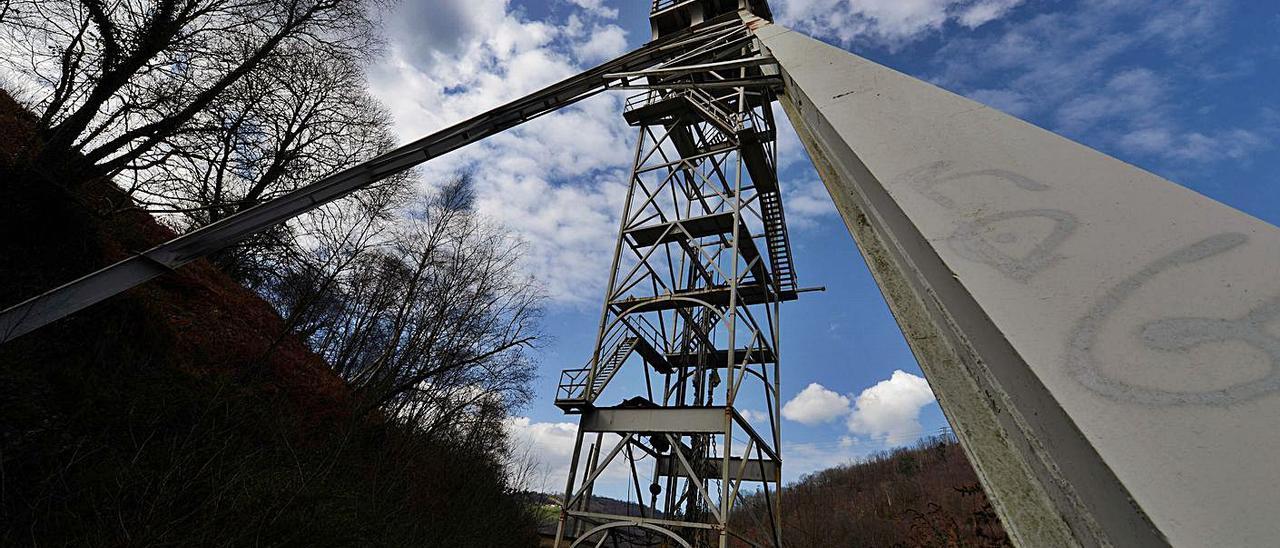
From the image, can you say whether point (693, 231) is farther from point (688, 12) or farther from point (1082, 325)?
point (1082, 325)

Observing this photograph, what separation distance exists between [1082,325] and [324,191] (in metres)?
7.64

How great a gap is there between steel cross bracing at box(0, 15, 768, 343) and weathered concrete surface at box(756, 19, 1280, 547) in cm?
564

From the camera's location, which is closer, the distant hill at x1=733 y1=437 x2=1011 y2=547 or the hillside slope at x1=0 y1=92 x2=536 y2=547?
the hillside slope at x1=0 y1=92 x2=536 y2=547

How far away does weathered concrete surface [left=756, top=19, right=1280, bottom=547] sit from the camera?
0.66 m

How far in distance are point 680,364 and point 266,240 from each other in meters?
10.4

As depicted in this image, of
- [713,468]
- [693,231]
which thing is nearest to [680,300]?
[693,231]

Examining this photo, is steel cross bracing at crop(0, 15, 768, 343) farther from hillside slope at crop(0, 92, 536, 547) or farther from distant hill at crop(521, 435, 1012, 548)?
distant hill at crop(521, 435, 1012, 548)

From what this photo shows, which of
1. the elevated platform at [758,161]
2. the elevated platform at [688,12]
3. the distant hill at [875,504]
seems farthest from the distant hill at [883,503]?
the elevated platform at [688,12]

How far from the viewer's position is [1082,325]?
0.88m

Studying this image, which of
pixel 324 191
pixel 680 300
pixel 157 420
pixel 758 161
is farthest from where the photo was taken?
pixel 758 161

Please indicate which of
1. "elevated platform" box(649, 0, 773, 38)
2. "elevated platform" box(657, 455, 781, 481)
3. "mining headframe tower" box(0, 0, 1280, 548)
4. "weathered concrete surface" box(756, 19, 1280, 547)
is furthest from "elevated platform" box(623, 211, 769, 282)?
"weathered concrete surface" box(756, 19, 1280, 547)

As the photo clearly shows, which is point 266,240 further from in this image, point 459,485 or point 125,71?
point 459,485

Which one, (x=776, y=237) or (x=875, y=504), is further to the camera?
(x=875, y=504)

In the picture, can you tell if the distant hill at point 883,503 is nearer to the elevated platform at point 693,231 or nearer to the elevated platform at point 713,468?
the elevated platform at point 713,468
